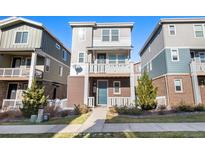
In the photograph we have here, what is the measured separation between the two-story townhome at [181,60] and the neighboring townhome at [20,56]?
45.1 ft

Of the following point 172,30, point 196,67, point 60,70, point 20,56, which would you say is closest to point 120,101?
point 196,67

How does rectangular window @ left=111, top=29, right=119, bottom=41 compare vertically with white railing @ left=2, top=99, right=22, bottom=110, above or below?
above

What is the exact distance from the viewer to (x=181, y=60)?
14.8 metres

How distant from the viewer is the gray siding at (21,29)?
15.5m

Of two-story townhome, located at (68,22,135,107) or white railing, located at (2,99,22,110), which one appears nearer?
white railing, located at (2,99,22,110)

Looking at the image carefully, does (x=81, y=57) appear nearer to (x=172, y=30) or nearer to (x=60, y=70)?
(x=60, y=70)

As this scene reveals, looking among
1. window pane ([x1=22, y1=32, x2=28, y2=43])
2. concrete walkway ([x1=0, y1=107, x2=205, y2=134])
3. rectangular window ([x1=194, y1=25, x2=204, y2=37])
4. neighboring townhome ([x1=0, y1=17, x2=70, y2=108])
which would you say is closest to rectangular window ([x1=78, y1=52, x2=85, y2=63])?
neighboring townhome ([x1=0, y1=17, x2=70, y2=108])

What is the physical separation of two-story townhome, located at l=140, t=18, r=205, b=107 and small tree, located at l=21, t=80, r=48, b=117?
1206cm

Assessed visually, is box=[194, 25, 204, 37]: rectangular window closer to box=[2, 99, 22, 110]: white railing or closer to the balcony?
the balcony

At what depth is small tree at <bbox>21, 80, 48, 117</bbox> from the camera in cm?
1017

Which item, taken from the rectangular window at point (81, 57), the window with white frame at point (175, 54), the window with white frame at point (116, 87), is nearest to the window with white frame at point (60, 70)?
the rectangular window at point (81, 57)

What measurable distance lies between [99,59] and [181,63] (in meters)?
8.96
